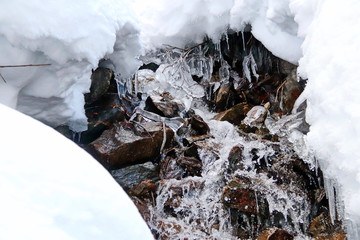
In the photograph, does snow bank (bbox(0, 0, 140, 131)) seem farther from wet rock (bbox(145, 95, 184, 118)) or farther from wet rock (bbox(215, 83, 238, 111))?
wet rock (bbox(215, 83, 238, 111))

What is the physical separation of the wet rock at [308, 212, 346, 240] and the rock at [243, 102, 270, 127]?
1.22 m

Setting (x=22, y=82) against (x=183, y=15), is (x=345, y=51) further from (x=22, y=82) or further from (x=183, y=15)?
(x=183, y=15)

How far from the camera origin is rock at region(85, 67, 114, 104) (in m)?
3.29

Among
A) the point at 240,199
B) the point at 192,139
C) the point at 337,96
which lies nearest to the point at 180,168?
the point at 192,139

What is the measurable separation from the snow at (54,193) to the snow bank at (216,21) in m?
2.83

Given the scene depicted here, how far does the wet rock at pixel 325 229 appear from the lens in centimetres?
229

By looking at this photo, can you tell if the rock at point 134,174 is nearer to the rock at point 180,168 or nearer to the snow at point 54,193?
the rock at point 180,168

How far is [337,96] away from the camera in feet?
6.40

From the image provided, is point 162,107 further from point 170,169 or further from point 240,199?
point 240,199

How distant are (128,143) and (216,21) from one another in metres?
2.02

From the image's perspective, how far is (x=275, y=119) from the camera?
370cm

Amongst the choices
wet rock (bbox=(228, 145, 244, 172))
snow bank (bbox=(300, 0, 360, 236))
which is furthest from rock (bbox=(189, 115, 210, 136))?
snow bank (bbox=(300, 0, 360, 236))

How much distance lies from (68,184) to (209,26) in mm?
3703

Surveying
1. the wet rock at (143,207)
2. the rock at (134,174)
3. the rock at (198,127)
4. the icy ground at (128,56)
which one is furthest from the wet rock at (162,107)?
the wet rock at (143,207)
